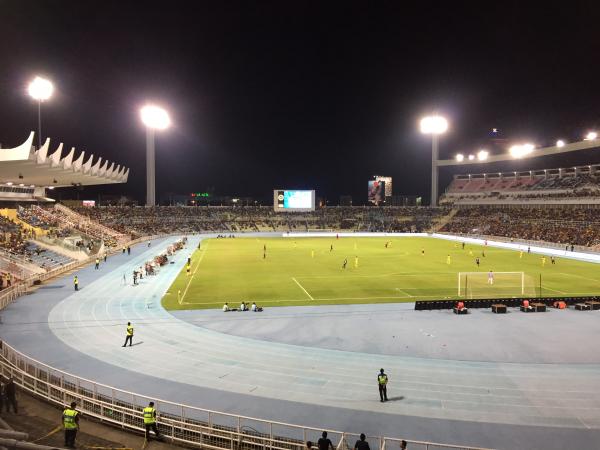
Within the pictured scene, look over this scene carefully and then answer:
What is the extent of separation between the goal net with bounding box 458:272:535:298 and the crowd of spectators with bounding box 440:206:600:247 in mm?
34501

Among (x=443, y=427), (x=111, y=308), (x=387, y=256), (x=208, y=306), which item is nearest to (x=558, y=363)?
(x=443, y=427)

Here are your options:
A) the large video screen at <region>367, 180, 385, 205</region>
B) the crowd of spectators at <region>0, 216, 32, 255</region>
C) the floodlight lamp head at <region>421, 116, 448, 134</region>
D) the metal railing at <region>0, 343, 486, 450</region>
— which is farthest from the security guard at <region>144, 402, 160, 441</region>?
the large video screen at <region>367, 180, 385, 205</region>

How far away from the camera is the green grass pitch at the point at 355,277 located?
105 ft

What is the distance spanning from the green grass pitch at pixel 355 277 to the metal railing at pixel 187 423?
14401mm

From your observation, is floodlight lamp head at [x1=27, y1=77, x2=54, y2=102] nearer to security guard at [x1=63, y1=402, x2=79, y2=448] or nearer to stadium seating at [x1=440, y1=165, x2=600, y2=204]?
security guard at [x1=63, y1=402, x2=79, y2=448]

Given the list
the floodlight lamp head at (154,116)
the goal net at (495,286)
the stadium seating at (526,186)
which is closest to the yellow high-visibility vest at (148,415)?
the goal net at (495,286)

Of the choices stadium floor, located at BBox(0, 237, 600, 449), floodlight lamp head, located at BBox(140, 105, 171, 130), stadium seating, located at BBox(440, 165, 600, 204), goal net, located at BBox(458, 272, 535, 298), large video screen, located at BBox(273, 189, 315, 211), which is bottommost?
stadium floor, located at BBox(0, 237, 600, 449)

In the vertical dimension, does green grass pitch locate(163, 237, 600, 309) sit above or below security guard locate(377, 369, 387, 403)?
above

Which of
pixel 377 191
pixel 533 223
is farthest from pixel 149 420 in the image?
pixel 377 191

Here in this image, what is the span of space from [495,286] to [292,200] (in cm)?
6622

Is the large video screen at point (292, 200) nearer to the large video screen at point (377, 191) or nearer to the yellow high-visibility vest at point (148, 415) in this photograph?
the large video screen at point (377, 191)

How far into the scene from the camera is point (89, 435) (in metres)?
11.0

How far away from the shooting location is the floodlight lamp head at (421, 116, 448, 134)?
106m

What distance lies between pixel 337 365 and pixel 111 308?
658 inches
